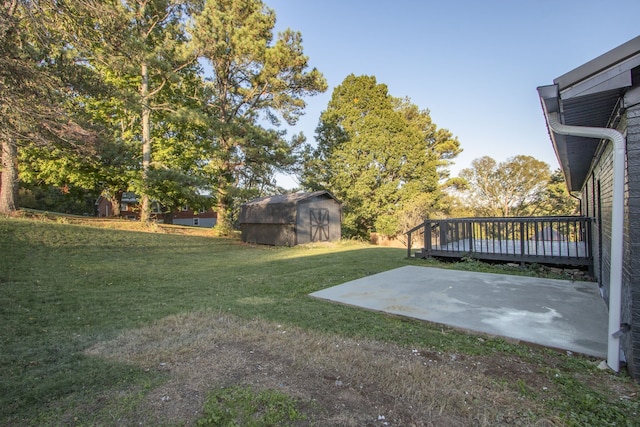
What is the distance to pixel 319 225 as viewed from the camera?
57.8 feet

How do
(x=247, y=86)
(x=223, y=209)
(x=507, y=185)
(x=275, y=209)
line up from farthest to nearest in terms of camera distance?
(x=507, y=185), (x=247, y=86), (x=223, y=209), (x=275, y=209)

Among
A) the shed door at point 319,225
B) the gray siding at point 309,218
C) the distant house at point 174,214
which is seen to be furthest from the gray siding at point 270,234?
the distant house at point 174,214

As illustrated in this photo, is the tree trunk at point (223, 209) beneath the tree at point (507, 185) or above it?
beneath

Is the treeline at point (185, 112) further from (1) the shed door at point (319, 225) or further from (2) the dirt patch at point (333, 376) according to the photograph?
(2) the dirt patch at point (333, 376)

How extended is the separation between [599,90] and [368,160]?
19589 mm

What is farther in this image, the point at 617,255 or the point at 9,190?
the point at 9,190

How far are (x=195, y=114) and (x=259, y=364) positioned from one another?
50.3ft

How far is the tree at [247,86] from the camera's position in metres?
16.6

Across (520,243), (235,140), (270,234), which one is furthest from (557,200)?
(235,140)

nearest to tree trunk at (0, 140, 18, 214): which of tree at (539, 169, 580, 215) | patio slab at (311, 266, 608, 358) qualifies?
patio slab at (311, 266, 608, 358)

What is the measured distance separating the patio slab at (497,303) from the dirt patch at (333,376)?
82cm

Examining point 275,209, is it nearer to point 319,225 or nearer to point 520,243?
point 319,225

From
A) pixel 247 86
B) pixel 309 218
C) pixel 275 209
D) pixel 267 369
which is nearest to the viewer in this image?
pixel 267 369

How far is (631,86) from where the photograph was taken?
8.20 ft
